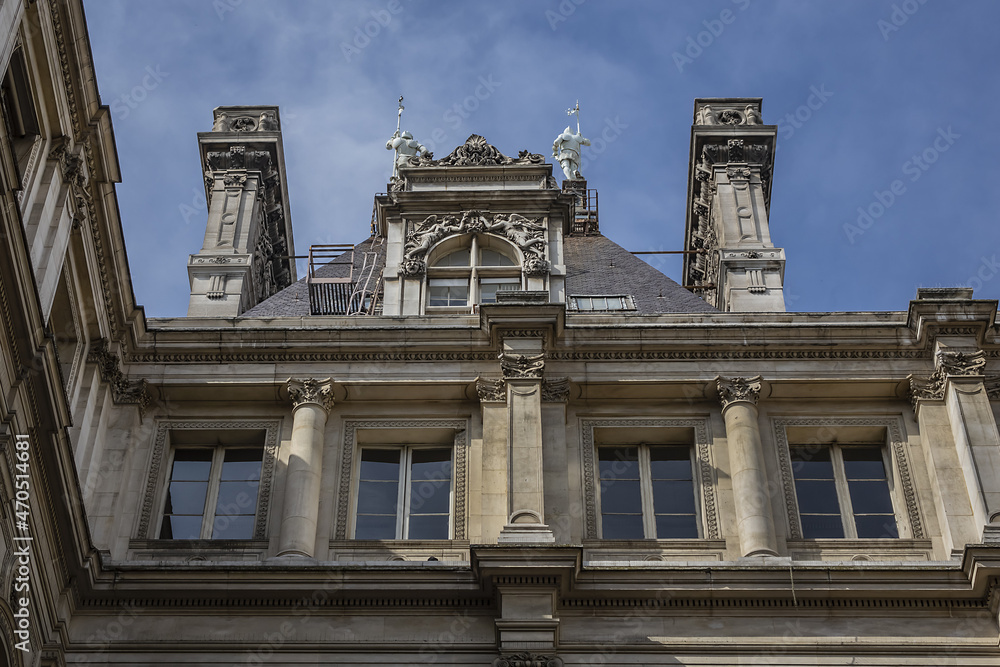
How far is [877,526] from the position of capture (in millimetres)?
20875

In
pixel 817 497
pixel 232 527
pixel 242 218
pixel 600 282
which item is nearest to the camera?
pixel 232 527

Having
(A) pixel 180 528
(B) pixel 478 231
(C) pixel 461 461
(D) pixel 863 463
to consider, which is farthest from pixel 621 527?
(B) pixel 478 231

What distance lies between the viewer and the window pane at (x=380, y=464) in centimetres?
2161

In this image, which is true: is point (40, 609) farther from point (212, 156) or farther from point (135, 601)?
point (212, 156)

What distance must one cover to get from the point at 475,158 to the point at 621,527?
9.00 meters

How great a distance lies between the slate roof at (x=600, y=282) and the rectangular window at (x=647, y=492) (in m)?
3.65

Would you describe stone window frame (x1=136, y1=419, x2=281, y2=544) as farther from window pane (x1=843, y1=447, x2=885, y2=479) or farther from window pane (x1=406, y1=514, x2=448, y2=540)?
window pane (x1=843, y1=447, x2=885, y2=479)

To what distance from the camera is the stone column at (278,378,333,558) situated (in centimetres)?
2002

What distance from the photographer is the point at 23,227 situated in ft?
52.4

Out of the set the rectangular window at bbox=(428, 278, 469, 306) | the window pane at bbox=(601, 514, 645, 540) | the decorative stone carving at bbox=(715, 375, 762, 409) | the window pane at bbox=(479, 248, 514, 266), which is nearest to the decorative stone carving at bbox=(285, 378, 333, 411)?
the rectangular window at bbox=(428, 278, 469, 306)

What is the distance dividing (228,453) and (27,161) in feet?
20.5

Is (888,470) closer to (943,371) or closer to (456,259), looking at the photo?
(943,371)

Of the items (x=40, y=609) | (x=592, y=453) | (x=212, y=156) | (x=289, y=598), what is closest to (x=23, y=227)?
(x=40, y=609)

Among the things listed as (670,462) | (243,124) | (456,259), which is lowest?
(670,462)
